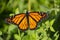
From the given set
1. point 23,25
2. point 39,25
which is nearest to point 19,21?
point 23,25

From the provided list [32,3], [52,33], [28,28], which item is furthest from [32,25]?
[32,3]

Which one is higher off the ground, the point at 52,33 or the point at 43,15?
the point at 43,15

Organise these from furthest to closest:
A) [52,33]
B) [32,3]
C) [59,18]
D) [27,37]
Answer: [32,3]
[59,18]
[52,33]
[27,37]

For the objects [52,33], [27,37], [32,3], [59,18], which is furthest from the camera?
[32,3]

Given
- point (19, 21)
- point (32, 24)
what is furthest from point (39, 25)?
point (19, 21)

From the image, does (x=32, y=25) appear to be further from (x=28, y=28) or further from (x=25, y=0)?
(x=25, y=0)

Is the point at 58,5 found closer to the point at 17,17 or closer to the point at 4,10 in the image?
the point at 17,17

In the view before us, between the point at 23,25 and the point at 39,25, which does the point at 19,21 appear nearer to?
the point at 23,25

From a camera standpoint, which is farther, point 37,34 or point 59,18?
A: point 59,18
